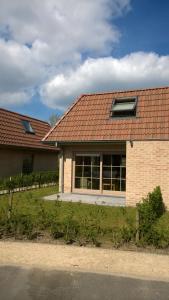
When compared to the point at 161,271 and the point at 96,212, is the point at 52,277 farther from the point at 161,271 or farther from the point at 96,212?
the point at 96,212

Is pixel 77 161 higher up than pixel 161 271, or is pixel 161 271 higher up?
pixel 77 161

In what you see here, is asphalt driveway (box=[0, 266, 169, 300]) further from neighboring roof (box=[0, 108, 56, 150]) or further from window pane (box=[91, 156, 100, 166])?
neighboring roof (box=[0, 108, 56, 150])

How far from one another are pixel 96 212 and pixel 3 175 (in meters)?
11.7

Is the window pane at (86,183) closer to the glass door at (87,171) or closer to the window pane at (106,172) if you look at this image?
the glass door at (87,171)

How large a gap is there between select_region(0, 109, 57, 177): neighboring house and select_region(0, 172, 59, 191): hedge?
2.01 metres

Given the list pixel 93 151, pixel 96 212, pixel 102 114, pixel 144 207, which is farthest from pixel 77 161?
pixel 144 207

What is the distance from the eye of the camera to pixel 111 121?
54.1 ft

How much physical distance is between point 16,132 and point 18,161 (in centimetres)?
235

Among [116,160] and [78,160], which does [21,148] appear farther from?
[116,160]

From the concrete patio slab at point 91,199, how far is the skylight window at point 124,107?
14.5 ft

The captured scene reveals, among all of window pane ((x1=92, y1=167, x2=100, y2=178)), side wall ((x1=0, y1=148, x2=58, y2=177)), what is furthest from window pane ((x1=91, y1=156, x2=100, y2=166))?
side wall ((x1=0, y1=148, x2=58, y2=177))

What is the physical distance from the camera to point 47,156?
2781 centimetres

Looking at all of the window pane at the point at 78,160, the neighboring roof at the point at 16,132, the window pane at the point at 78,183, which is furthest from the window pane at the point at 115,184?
the neighboring roof at the point at 16,132

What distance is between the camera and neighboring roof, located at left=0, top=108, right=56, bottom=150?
868 inches
